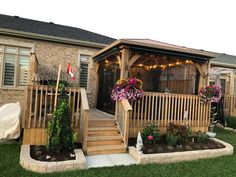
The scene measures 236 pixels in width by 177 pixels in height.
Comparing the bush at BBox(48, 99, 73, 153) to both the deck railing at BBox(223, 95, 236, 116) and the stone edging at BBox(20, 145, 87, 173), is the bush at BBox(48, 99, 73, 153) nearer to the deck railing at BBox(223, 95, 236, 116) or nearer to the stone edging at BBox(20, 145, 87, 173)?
the stone edging at BBox(20, 145, 87, 173)

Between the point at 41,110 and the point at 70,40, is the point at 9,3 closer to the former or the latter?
the point at 70,40

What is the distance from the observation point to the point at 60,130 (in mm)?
4090

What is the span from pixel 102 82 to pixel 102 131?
12.6ft

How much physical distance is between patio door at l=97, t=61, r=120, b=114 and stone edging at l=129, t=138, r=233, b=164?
3073mm

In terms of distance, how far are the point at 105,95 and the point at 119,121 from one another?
2831 millimetres

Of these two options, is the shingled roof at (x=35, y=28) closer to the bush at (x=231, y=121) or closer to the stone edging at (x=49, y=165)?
the stone edging at (x=49, y=165)

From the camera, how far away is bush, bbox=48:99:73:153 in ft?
13.4

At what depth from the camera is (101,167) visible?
3.86 m

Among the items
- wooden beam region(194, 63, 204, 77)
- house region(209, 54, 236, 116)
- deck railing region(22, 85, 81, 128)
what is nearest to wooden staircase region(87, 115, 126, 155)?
deck railing region(22, 85, 81, 128)

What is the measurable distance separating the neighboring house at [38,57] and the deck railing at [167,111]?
12.2 feet

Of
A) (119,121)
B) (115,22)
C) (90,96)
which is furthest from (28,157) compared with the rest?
(115,22)

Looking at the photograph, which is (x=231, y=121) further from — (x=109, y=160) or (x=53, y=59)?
(x=53, y=59)

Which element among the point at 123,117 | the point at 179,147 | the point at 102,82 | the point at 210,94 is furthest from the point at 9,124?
the point at 210,94

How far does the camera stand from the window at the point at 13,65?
7516 mm
